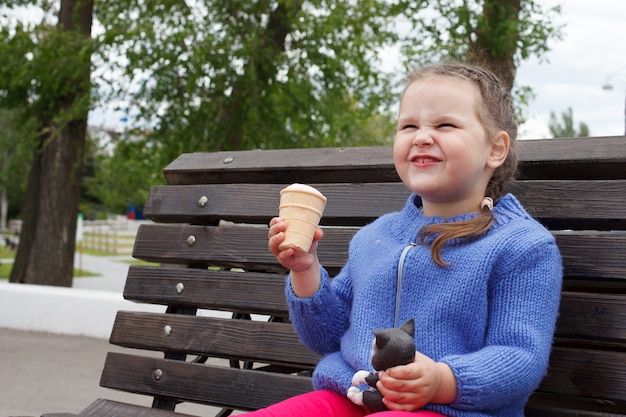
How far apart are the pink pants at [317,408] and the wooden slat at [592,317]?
0.56 metres

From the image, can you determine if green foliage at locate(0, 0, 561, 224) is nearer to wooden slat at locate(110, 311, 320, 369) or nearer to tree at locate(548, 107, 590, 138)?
wooden slat at locate(110, 311, 320, 369)

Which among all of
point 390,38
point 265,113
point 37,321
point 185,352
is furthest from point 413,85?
point 265,113

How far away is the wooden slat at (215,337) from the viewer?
2689 millimetres

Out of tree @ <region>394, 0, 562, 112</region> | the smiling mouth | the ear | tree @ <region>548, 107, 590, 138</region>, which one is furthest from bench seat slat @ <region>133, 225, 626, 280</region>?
tree @ <region>548, 107, 590, 138</region>

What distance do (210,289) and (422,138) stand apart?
111 cm

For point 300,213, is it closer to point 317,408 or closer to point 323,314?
point 323,314

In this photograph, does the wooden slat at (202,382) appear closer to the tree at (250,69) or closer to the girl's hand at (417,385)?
the girl's hand at (417,385)

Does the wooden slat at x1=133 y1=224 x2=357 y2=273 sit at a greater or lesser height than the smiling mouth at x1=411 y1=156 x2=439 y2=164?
lesser

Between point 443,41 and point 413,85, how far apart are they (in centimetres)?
742

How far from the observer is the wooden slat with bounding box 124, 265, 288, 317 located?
2.75m

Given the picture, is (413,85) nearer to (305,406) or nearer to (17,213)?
(305,406)

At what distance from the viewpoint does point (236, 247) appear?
288cm

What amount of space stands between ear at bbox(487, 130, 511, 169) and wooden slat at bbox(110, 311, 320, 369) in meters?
0.86

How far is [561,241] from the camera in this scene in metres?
2.25
